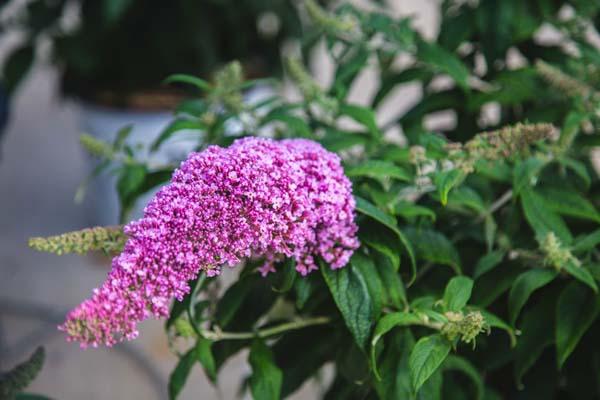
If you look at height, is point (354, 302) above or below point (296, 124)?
below

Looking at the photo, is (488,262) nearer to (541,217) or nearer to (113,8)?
(541,217)

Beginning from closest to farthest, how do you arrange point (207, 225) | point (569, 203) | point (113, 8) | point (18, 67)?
1. point (207, 225)
2. point (569, 203)
3. point (113, 8)
4. point (18, 67)

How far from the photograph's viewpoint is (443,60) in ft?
3.04

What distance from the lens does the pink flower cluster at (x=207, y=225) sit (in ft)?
1.93

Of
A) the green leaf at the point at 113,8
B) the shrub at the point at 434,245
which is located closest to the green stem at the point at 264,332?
the shrub at the point at 434,245

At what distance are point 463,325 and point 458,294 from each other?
0.20 ft

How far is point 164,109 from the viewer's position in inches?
78.0

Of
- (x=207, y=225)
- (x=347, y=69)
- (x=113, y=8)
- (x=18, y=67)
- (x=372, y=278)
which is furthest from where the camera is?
(x=18, y=67)

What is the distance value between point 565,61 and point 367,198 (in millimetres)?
442

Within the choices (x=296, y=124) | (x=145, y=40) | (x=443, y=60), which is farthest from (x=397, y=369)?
(x=145, y=40)

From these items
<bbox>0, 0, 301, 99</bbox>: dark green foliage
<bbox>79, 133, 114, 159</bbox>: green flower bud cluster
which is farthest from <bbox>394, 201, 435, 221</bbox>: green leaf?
<bbox>0, 0, 301, 99</bbox>: dark green foliage

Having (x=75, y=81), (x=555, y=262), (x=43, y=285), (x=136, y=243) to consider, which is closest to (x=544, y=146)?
(x=555, y=262)

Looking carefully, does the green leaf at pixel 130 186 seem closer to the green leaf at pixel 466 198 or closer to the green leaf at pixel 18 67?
the green leaf at pixel 466 198

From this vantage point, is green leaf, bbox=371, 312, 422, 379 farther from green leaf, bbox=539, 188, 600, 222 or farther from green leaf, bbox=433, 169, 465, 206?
green leaf, bbox=539, 188, 600, 222
